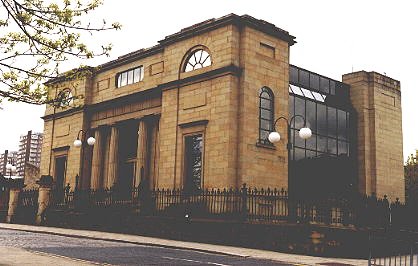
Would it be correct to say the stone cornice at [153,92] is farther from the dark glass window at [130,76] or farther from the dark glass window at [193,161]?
the dark glass window at [193,161]

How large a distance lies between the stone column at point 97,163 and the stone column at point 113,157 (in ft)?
3.31

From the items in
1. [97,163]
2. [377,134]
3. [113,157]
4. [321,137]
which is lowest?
[97,163]

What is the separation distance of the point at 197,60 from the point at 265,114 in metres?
5.26

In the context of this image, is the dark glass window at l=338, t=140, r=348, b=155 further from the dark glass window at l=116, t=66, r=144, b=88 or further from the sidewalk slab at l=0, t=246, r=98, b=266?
the sidewalk slab at l=0, t=246, r=98, b=266

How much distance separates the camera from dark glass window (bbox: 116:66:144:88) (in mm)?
34556

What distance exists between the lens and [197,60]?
29.8 meters

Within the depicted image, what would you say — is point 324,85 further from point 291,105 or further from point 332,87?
point 291,105

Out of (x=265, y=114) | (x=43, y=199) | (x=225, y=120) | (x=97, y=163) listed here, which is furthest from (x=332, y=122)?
(x=43, y=199)

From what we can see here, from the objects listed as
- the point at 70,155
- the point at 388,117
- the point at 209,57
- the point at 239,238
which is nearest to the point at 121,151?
the point at 70,155

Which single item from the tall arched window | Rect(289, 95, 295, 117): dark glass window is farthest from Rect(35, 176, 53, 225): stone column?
Rect(289, 95, 295, 117): dark glass window

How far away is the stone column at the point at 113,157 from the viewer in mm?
34938

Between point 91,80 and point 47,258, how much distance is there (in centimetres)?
2741

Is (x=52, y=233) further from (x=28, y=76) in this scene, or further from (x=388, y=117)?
(x=388, y=117)

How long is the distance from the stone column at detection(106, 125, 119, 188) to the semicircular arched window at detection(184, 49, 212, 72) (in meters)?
8.33
